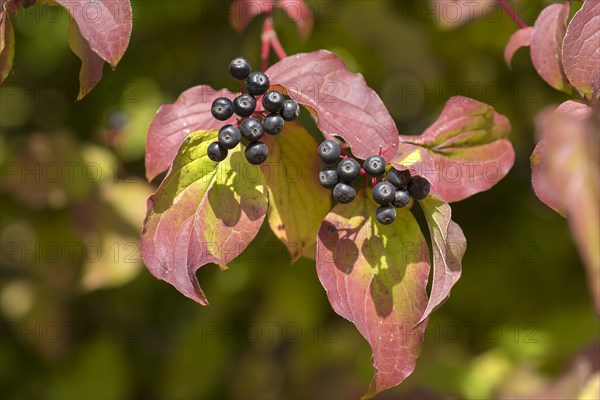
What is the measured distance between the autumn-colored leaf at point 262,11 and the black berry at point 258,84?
69 centimetres

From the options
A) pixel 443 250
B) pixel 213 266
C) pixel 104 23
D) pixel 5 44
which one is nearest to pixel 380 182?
pixel 443 250

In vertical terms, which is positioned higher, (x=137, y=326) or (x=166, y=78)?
(x=166, y=78)

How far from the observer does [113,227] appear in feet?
8.14

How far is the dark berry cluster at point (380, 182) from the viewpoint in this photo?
139 cm

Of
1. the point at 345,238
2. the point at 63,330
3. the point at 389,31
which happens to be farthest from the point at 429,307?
the point at 63,330

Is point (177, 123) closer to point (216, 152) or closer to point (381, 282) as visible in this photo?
point (216, 152)

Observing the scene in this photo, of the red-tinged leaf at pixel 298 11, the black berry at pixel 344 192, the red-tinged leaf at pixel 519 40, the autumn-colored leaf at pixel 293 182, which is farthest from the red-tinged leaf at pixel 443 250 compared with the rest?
the red-tinged leaf at pixel 298 11

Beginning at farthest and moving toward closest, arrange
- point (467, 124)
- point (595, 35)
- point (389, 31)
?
1. point (389, 31)
2. point (467, 124)
3. point (595, 35)

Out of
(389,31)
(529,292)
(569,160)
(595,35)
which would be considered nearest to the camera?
(569,160)

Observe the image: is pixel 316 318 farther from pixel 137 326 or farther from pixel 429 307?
pixel 429 307

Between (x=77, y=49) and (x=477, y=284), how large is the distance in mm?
1943

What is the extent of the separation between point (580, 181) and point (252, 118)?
72 cm

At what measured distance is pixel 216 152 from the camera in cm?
141

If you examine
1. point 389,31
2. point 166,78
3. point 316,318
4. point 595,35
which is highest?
point 595,35
